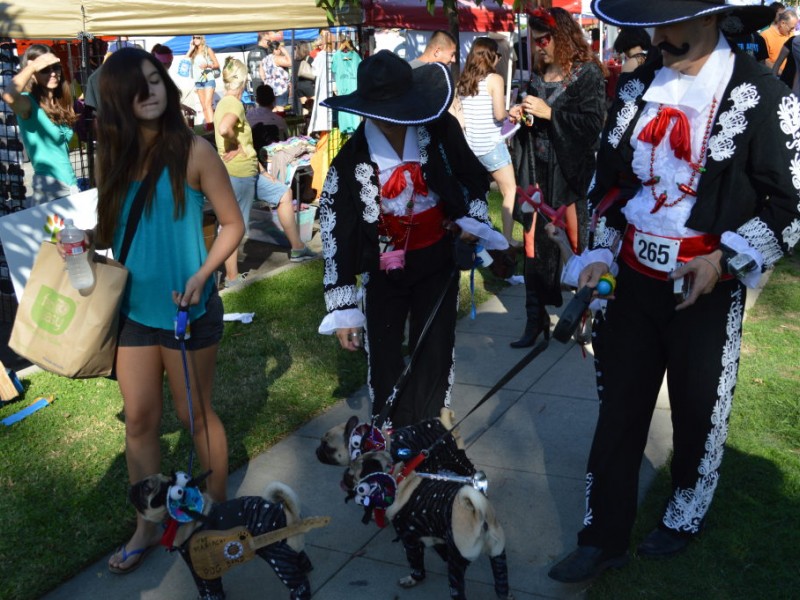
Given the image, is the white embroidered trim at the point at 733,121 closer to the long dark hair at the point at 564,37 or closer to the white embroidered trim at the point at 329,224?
the white embroidered trim at the point at 329,224

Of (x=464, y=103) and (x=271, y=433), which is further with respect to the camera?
(x=464, y=103)

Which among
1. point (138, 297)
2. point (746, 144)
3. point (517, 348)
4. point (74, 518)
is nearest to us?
point (746, 144)

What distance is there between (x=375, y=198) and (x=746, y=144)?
1484 mm

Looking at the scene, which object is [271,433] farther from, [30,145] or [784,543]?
[30,145]

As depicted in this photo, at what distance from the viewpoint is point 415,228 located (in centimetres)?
395

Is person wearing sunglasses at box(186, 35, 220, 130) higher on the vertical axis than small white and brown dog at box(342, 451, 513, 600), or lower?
lower

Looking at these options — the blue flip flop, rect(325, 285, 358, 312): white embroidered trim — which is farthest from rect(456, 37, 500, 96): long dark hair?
the blue flip flop

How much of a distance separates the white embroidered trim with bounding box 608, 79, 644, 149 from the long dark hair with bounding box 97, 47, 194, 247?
165 cm

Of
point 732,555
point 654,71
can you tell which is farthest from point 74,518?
point 654,71

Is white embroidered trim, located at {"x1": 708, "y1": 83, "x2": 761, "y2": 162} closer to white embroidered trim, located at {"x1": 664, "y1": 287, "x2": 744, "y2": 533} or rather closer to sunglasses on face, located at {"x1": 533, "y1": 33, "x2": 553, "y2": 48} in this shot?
white embroidered trim, located at {"x1": 664, "y1": 287, "x2": 744, "y2": 533}

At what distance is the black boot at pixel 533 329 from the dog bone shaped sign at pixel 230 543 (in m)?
3.62

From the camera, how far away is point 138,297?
3.67 meters

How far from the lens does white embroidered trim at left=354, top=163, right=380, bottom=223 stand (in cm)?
383

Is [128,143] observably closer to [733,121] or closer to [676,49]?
[676,49]
